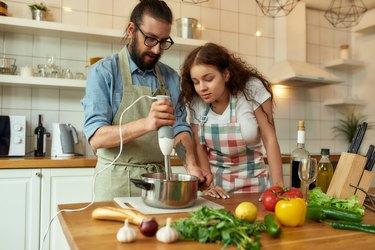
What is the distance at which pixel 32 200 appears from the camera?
6.51 feet

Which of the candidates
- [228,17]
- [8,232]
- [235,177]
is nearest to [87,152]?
[8,232]

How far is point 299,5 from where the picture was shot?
3199 millimetres

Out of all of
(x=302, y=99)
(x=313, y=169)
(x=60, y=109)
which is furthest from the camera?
(x=302, y=99)

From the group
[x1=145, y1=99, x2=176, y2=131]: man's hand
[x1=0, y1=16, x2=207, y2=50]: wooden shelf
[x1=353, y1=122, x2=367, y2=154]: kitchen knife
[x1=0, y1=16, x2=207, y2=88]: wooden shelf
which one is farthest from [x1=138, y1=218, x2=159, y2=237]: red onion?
[x1=0, y1=16, x2=207, y2=50]: wooden shelf

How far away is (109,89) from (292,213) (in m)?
0.79

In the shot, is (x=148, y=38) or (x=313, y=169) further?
(x=148, y=38)

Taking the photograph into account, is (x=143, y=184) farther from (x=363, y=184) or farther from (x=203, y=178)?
(x=363, y=184)

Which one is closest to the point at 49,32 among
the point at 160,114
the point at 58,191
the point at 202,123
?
the point at 58,191

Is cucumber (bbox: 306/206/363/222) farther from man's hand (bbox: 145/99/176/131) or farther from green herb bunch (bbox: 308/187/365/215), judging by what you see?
man's hand (bbox: 145/99/176/131)

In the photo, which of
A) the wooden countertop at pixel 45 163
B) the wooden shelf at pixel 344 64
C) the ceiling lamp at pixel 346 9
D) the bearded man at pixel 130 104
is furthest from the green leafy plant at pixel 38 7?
the wooden shelf at pixel 344 64

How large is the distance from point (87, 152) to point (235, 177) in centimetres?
153

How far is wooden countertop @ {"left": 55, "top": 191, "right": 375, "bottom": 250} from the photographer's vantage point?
70 cm

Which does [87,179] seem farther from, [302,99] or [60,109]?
[302,99]

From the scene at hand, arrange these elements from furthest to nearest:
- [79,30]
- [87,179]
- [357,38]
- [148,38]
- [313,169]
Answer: [357,38]
[79,30]
[87,179]
[148,38]
[313,169]
